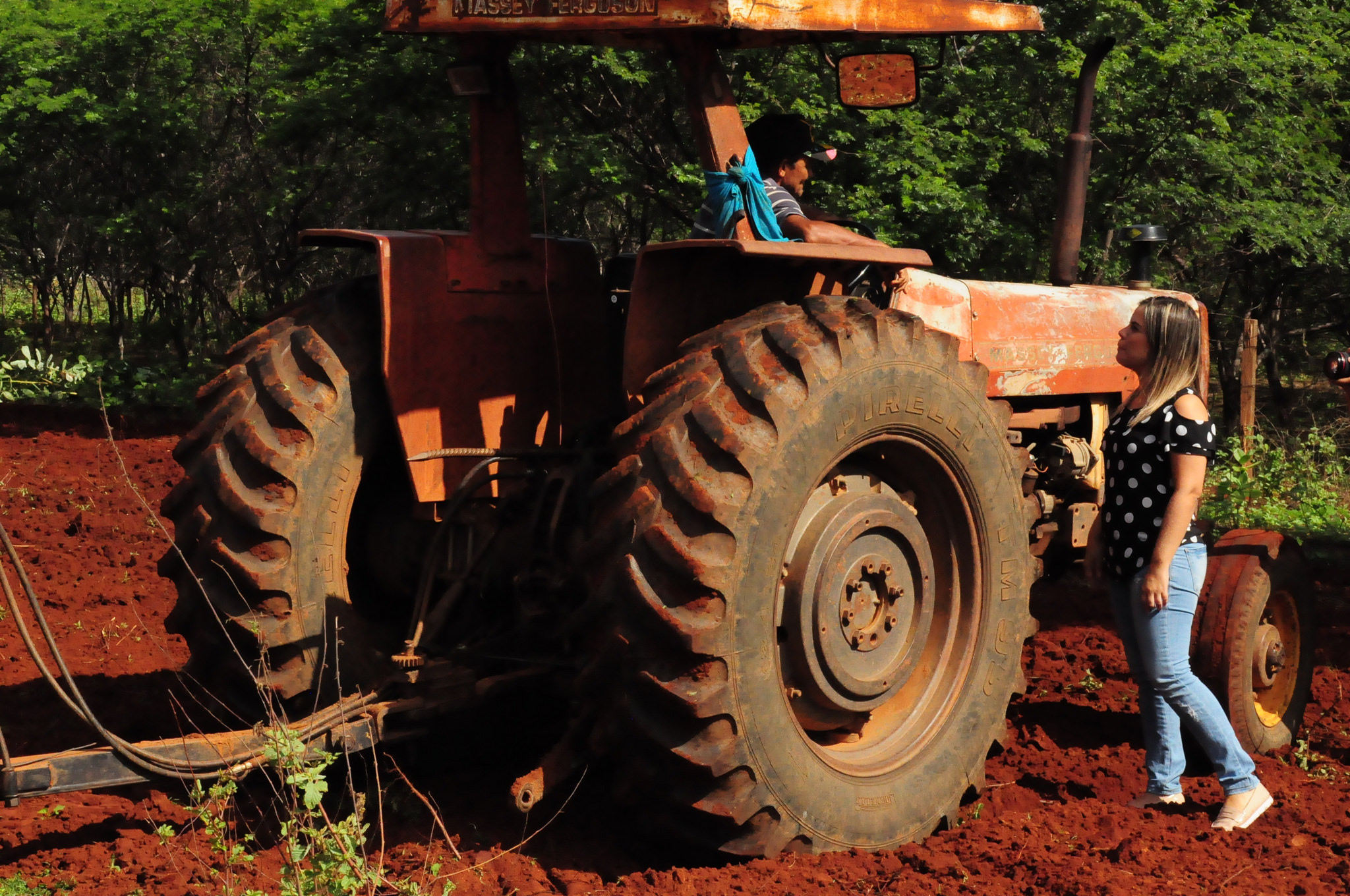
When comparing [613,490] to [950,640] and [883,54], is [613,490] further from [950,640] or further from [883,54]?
[883,54]

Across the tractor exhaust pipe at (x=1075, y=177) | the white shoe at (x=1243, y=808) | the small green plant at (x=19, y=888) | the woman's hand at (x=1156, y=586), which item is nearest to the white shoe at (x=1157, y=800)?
the white shoe at (x=1243, y=808)

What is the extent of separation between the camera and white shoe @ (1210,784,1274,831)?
4.23 meters

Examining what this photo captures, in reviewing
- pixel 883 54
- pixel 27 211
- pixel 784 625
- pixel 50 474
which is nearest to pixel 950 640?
pixel 784 625

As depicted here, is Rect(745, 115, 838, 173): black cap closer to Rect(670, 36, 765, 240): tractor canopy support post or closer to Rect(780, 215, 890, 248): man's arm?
Rect(780, 215, 890, 248): man's arm

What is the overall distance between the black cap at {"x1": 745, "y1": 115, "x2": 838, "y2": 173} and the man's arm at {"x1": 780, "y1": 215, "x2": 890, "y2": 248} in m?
0.49

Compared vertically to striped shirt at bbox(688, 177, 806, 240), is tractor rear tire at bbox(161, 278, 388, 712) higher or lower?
lower

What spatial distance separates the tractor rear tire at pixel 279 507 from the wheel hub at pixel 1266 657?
341 centimetres

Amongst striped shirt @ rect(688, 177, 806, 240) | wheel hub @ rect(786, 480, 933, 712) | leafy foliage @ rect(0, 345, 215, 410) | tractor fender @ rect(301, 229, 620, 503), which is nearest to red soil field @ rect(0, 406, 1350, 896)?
wheel hub @ rect(786, 480, 933, 712)

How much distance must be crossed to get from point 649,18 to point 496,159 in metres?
0.81

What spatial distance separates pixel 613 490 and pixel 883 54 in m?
2.21

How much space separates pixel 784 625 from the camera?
3.96 meters

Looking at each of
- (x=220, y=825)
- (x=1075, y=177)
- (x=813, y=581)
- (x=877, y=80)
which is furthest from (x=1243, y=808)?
(x=220, y=825)

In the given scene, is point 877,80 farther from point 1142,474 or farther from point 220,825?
point 220,825

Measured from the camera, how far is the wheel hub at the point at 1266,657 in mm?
5211
